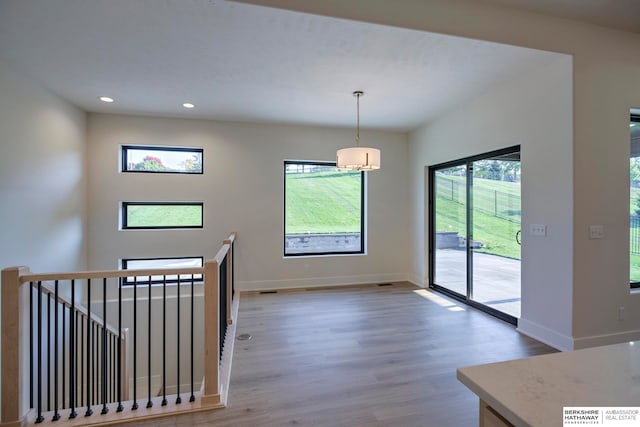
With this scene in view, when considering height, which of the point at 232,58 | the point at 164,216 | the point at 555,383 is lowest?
the point at 555,383

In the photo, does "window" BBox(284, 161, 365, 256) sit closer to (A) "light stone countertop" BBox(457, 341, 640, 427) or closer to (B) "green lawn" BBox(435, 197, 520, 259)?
(B) "green lawn" BBox(435, 197, 520, 259)

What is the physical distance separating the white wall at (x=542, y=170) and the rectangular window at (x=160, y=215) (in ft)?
14.1

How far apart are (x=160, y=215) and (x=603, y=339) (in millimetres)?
5606

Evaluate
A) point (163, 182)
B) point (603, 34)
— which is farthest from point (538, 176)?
point (163, 182)

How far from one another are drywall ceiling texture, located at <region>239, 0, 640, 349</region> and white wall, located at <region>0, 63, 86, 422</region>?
4531 millimetres

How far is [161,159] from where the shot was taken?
468 cm

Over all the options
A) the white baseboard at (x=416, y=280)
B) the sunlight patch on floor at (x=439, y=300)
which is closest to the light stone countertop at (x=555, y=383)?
the sunlight patch on floor at (x=439, y=300)

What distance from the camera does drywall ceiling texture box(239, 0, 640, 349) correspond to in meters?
2.63

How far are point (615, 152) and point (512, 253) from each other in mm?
1377

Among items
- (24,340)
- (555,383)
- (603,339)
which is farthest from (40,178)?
(603,339)

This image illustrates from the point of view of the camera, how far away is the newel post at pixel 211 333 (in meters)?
2.06

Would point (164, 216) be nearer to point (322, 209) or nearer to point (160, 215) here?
point (160, 215)

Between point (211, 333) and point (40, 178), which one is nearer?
point (211, 333)

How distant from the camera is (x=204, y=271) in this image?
6.84 ft
